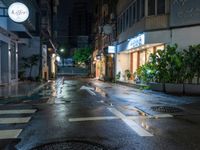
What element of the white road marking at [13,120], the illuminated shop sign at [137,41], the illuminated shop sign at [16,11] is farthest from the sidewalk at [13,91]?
the illuminated shop sign at [137,41]

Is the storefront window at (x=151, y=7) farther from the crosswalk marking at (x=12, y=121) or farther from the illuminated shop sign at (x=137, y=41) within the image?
the crosswalk marking at (x=12, y=121)

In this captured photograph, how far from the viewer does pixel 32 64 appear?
38312mm

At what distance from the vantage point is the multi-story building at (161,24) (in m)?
22.9

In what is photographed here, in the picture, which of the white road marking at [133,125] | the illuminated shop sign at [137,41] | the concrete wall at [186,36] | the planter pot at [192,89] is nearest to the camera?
the white road marking at [133,125]

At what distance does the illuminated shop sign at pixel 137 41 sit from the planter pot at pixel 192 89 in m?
7.95

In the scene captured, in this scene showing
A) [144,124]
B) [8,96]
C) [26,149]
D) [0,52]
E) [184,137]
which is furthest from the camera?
[0,52]

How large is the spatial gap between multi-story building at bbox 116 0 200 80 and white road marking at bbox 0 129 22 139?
1741cm

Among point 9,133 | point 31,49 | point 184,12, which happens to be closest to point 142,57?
point 184,12

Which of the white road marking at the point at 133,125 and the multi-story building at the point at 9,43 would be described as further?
the multi-story building at the point at 9,43

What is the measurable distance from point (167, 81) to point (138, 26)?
370 inches

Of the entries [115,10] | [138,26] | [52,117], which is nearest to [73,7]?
[115,10]

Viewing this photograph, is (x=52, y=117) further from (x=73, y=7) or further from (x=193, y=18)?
(x=73, y=7)

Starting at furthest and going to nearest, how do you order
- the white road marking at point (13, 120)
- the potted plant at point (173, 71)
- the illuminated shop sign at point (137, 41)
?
the illuminated shop sign at point (137, 41) < the potted plant at point (173, 71) < the white road marking at point (13, 120)

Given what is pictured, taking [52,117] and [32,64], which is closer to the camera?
[52,117]
